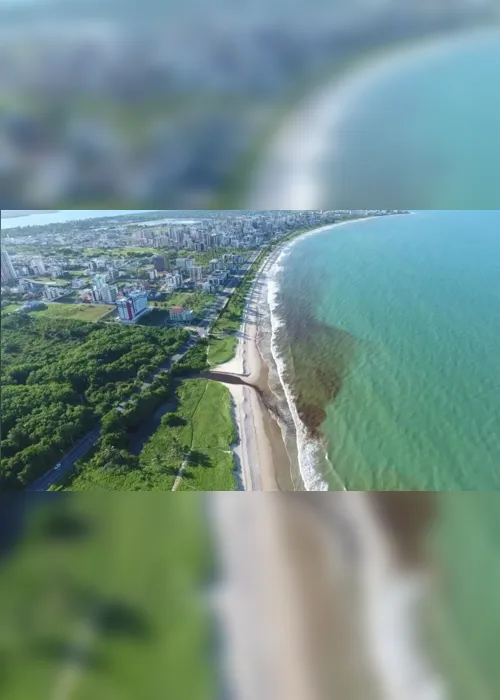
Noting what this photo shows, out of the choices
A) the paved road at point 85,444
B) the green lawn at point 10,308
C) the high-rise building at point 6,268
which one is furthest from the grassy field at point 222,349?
the high-rise building at point 6,268

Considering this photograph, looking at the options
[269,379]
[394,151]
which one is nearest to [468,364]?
[269,379]

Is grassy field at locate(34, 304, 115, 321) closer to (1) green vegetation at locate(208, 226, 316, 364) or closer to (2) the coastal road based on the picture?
(2) the coastal road

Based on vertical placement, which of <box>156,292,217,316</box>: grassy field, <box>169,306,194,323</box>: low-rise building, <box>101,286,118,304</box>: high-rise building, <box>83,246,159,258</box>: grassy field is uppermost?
<box>83,246,159,258</box>: grassy field

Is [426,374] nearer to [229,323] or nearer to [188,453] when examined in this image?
[229,323]

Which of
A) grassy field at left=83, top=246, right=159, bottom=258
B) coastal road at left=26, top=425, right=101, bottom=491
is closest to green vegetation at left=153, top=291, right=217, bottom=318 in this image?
grassy field at left=83, top=246, right=159, bottom=258

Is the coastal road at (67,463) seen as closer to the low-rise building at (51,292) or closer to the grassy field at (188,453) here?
the grassy field at (188,453)

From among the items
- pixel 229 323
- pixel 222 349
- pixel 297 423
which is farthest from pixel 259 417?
pixel 229 323

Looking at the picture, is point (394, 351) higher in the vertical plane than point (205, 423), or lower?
higher
